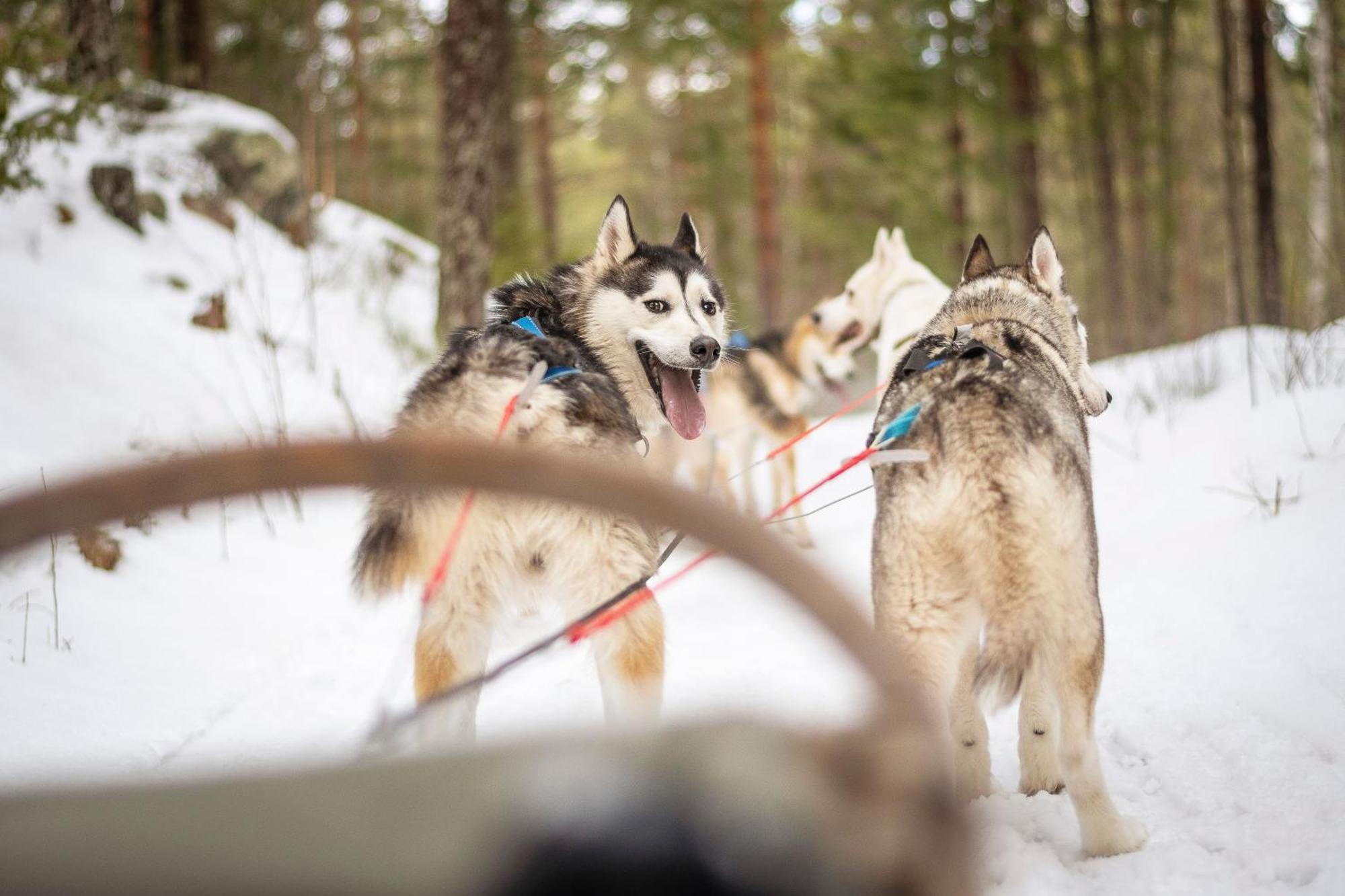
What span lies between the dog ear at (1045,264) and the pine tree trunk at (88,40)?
888 centimetres

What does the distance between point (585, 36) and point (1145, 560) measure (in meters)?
12.2

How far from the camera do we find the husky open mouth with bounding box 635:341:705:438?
3369 millimetres

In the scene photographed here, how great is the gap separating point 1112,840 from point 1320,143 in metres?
11.9

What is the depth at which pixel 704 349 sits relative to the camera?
129 inches

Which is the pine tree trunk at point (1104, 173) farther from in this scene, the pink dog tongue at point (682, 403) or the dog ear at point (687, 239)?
the pink dog tongue at point (682, 403)

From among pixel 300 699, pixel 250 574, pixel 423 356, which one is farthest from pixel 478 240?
pixel 300 699

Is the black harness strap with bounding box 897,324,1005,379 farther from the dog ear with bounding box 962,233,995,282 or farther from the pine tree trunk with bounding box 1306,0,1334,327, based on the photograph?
the pine tree trunk with bounding box 1306,0,1334,327

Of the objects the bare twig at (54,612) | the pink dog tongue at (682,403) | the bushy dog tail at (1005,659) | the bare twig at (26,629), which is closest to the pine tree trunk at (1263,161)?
the pink dog tongue at (682,403)

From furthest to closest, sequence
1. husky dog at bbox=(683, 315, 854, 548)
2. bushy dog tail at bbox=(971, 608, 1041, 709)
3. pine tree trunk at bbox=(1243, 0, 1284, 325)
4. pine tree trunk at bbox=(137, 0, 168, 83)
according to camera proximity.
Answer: pine tree trunk at bbox=(137, 0, 168, 83) → pine tree trunk at bbox=(1243, 0, 1284, 325) → husky dog at bbox=(683, 315, 854, 548) → bushy dog tail at bbox=(971, 608, 1041, 709)

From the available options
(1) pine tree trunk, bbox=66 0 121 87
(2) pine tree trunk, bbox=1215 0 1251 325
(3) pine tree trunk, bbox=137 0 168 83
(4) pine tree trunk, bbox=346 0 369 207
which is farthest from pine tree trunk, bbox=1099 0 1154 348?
(3) pine tree trunk, bbox=137 0 168 83

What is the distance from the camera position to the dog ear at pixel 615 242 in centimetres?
350

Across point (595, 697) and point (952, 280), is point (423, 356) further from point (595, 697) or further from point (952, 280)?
point (952, 280)

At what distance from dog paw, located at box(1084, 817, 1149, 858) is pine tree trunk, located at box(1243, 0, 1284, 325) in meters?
9.22

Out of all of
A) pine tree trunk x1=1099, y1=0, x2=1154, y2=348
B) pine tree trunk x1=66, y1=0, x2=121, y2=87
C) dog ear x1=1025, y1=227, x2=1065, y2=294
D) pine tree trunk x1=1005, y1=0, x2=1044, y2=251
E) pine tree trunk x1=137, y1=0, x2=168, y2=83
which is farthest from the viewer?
pine tree trunk x1=137, y1=0, x2=168, y2=83
